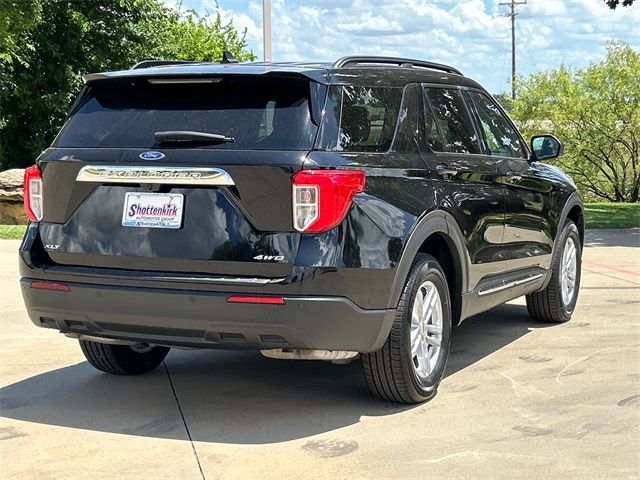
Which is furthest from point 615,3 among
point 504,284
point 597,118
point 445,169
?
point 445,169

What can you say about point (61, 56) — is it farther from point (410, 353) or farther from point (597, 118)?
point (410, 353)

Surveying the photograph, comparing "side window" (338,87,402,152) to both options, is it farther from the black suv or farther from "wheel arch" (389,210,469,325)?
"wheel arch" (389,210,469,325)

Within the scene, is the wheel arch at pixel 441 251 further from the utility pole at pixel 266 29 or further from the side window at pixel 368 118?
the utility pole at pixel 266 29

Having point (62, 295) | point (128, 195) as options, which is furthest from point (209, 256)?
point (62, 295)

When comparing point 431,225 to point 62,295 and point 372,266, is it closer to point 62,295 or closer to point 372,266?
point 372,266

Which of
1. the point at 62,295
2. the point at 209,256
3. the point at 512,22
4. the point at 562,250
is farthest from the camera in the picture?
the point at 512,22

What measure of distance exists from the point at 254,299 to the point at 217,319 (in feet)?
0.69

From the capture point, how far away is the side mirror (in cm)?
720

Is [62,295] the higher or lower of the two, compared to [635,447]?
higher

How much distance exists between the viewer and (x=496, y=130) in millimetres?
6715

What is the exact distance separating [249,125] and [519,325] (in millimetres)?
3667

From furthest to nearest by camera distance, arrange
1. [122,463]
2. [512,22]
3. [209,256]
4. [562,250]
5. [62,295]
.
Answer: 1. [512,22]
2. [562,250]
3. [62,295]
4. [209,256]
5. [122,463]

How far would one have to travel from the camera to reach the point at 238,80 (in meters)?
4.89

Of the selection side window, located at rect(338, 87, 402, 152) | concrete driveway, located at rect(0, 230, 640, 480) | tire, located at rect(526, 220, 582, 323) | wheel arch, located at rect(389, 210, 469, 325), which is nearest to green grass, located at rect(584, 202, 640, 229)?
tire, located at rect(526, 220, 582, 323)
